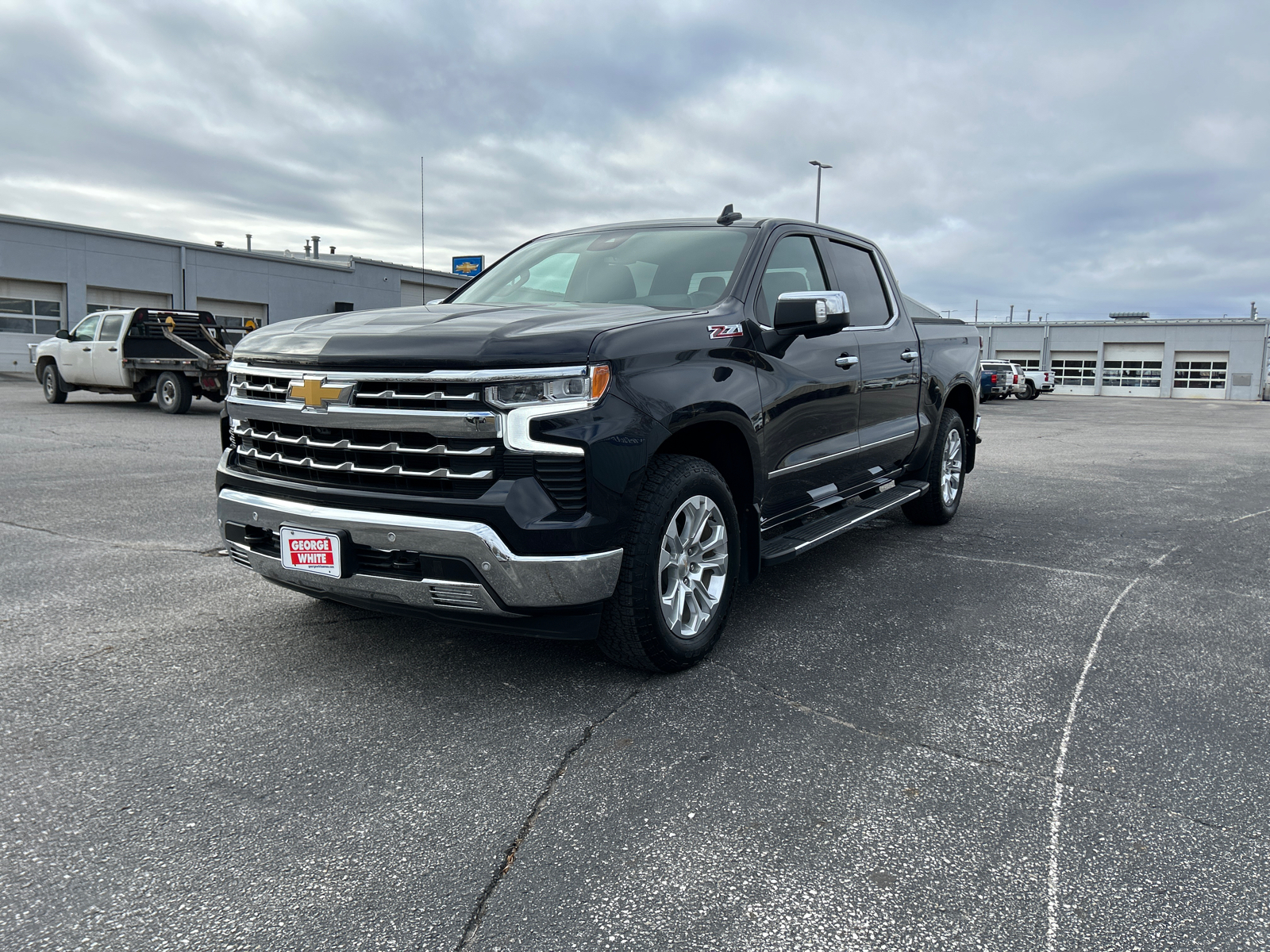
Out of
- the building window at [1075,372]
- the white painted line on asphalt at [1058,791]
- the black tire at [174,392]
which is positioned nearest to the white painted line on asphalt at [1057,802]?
the white painted line on asphalt at [1058,791]

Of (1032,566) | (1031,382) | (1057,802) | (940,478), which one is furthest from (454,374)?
(1031,382)

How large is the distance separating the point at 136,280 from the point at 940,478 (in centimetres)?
3432

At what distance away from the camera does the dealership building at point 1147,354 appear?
54375mm

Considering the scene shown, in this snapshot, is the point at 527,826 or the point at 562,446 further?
the point at 562,446

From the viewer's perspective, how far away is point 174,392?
51.9 ft

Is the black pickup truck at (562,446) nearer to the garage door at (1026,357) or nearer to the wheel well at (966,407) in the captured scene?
the wheel well at (966,407)

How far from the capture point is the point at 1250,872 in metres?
2.27

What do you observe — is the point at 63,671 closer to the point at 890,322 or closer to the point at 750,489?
the point at 750,489

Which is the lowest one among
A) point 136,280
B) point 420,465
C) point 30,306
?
point 420,465

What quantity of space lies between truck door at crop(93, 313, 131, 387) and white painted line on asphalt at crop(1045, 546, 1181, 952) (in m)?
16.3

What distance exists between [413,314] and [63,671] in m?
1.92

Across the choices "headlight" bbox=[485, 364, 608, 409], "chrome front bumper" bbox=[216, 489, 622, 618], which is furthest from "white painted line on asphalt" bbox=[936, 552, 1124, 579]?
"headlight" bbox=[485, 364, 608, 409]

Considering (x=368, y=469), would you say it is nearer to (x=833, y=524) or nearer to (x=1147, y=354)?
(x=833, y=524)

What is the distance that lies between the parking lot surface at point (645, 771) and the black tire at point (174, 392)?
37.6ft
